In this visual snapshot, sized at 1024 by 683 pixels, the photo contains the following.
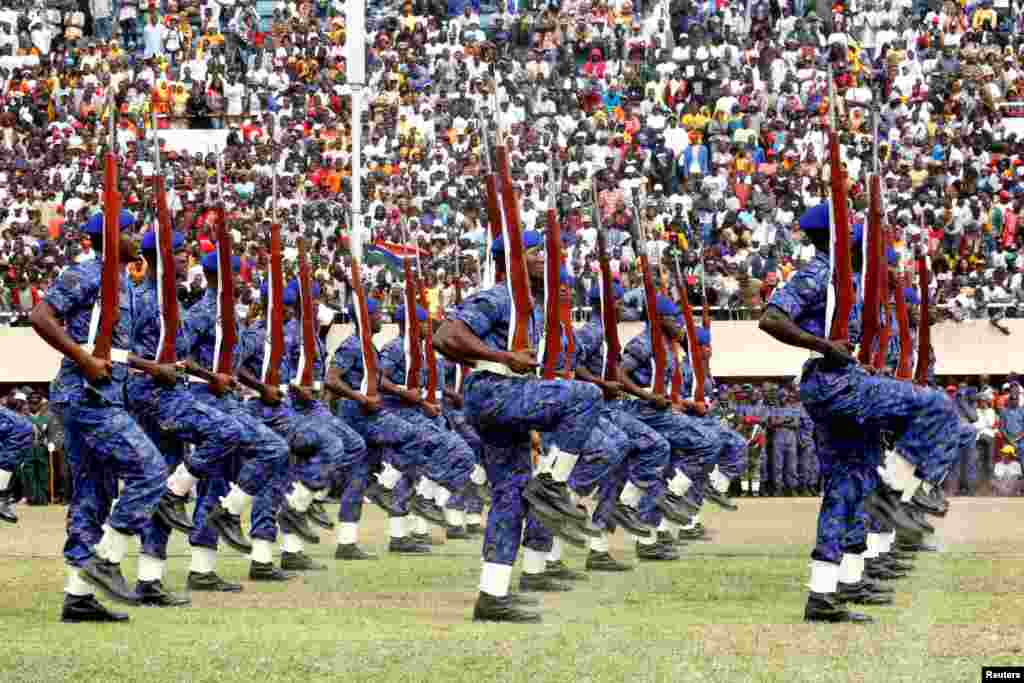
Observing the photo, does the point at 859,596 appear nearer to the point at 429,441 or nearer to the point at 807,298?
the point at 807,298

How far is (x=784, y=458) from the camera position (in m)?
30.3

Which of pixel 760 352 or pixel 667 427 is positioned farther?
pixel 760 352

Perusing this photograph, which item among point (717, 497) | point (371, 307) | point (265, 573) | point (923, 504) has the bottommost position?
point (717, 497)

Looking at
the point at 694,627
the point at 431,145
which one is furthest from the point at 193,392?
the point at 431,145

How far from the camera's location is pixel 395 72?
37.4 meters

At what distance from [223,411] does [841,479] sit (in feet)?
13.4

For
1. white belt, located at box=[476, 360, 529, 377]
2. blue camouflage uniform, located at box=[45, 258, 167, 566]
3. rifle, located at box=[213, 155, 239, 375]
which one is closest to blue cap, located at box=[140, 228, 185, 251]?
rifle, located at box=[213, 155, 239, 375]

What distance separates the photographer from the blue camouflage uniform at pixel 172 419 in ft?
42.2

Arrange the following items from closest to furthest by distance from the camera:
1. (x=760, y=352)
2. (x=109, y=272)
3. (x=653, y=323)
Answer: (x=109, y=272) → (x=653, y=323) → (x=760, y=352)

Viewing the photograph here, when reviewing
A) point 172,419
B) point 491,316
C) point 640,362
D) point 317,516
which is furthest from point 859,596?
point 317,516

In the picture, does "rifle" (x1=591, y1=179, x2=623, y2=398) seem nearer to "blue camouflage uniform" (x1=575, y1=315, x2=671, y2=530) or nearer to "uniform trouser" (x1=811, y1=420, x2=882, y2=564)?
"blue camouflage uniform" (x1=575, y1=315, x2=671, y2=530)

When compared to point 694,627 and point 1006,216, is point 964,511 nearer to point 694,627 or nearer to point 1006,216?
point 1006,216

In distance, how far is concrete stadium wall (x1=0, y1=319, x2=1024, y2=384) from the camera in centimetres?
3069

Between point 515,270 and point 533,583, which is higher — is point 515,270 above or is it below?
above
